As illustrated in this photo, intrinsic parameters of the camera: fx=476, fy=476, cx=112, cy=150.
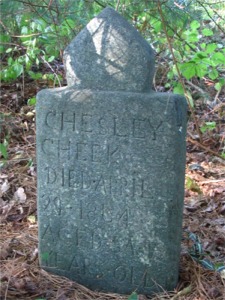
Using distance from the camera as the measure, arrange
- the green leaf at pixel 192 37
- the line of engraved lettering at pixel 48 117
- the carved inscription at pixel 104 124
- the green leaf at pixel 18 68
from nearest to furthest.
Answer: the carved inscription at pixel 104 124 → the line of engraved lettering at pixel 48 117 → the green leaf at pixel 192 37 → the green leaf at pixel 18 68

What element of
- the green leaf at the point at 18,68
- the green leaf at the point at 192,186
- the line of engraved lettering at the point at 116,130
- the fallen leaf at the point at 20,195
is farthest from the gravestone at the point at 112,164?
the green leaf at the point at 18,68

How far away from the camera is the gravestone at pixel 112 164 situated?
215cm

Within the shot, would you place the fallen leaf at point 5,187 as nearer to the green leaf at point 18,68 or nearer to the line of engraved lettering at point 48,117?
the green leaf at point 18,68

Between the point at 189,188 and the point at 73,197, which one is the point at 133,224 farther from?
the point at 189,188

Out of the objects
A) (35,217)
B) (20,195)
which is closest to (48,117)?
(35,217)

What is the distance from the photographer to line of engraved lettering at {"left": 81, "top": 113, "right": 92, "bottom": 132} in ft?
7.27

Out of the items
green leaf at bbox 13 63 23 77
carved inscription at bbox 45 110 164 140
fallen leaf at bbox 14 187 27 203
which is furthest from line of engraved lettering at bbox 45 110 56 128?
green leaf at bbox 13 63 23 77

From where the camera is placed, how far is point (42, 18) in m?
2.96

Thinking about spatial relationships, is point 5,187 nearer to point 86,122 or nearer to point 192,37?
point 86,122

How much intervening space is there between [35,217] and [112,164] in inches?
42.3

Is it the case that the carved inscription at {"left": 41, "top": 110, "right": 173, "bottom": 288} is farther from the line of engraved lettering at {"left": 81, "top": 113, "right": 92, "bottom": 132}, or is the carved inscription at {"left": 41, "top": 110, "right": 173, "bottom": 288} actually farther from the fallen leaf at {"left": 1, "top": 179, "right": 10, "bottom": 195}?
the fallen leaf at {"left": 1, "top": 179, "right": 10, "bottom": 195}

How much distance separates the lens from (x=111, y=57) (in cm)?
219

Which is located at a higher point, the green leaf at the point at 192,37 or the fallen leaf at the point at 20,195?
the green leaf at the point at 192,37

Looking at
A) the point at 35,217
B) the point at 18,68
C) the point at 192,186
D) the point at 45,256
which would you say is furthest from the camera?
the point at 18,68
